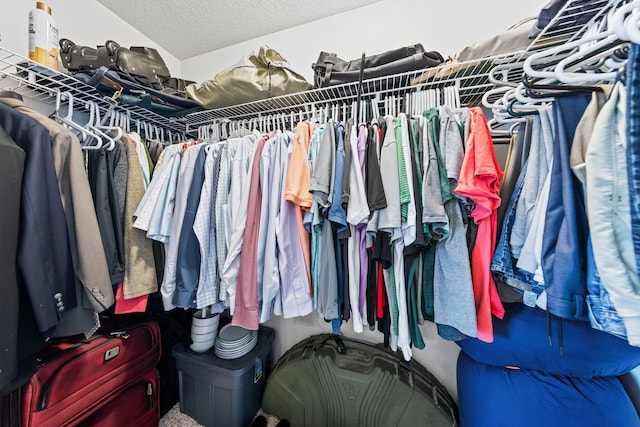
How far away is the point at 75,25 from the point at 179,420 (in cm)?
222

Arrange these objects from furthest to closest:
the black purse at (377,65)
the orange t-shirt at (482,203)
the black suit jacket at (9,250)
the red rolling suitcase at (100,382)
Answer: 1. the black purse at (377,65)
2. the red rolling suitcase at (100,382)
3. the orange t-shirt at (482,203)
4. the black suit jacket at (9,250)

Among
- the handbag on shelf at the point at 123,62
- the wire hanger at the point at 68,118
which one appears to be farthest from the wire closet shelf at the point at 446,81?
the wire hanger at the point at 68,118

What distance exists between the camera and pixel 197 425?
3.73 ft

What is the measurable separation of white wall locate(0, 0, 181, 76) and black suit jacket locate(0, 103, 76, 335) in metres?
0.67

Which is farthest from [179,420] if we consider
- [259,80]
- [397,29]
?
[397,29]

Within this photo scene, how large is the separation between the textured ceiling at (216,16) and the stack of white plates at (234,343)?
1904mm

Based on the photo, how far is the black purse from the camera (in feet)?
2.86

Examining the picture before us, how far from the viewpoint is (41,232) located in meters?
0.60

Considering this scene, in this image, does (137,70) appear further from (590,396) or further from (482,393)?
(590,396)

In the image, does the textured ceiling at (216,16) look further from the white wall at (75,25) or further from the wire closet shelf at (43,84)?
the wire closet shelf at (43,84)

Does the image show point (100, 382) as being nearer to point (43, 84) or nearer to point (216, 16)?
point (43, 84)

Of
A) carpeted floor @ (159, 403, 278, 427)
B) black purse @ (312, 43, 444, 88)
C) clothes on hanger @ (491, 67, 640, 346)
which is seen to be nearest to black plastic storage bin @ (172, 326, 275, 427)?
carpeted floor @ (159, 403, 278, 427)

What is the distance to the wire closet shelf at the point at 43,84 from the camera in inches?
32.1

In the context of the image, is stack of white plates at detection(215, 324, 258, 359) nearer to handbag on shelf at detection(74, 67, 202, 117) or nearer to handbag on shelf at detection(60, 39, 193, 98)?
handbag on shelf at detection(74, 67, 202, 117)
